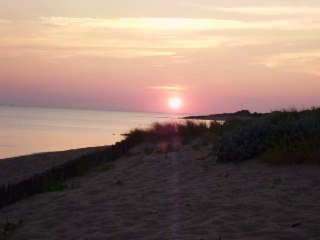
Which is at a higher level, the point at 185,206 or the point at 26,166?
the point at 26,166

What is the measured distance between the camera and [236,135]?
34.6 ft

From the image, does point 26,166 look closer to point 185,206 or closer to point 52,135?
point 185,206

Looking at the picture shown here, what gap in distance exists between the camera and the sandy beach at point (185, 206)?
556 centimetres

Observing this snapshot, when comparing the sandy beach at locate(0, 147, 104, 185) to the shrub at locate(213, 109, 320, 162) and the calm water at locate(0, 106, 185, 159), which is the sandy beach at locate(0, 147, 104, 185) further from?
the shrub at locate(213, 109, 320, 162)

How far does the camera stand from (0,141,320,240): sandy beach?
18.2 feet

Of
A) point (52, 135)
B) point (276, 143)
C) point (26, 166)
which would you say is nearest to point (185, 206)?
point (276, 143)

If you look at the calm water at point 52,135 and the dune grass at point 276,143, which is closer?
the dune grass at point 276,143

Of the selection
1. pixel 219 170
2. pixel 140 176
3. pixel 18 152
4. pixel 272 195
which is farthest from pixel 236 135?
pixel 18 152

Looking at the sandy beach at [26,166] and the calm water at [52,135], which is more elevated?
A: the calm water at [52,135]

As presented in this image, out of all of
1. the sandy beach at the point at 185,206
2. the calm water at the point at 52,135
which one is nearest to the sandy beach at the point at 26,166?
the calm water at the point at 52,135

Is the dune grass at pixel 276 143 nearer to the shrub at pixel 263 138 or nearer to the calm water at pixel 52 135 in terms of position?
the shrub at pixel 263 138

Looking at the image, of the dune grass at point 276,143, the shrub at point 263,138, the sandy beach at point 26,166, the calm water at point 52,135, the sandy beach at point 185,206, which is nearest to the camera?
the sandy beach at point 185,206

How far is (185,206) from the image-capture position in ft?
22.3

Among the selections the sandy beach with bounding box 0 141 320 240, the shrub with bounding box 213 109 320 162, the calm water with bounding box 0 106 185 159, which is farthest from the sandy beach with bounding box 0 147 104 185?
the shrub with bounding box 213 109 320 162
